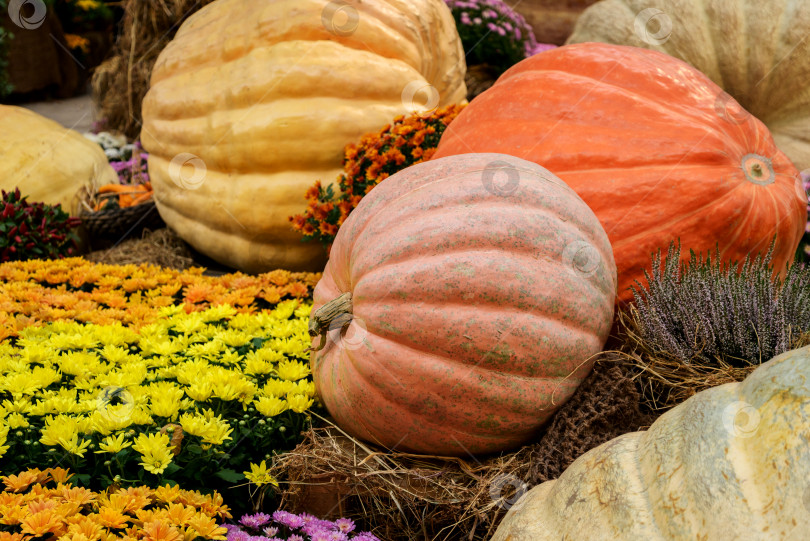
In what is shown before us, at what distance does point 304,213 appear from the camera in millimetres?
3449

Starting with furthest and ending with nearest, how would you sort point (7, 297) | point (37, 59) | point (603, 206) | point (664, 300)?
point (37, 59)
point (7, 297)
point (603, 206)
point (664, 300)

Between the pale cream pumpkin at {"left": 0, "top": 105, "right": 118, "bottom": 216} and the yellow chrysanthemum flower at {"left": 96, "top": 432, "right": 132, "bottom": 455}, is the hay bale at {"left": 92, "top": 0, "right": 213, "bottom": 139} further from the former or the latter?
the yellow chrysanthemum flower at {"left": 96, "top": 432, "right": 132, "bottom": 455}

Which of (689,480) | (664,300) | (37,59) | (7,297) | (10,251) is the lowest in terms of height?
(37,59)

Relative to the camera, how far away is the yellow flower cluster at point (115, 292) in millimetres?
2621

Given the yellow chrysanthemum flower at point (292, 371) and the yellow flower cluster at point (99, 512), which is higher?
the yellow flower cluster at point (99, 512)

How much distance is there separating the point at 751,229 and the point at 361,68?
202 centimetres

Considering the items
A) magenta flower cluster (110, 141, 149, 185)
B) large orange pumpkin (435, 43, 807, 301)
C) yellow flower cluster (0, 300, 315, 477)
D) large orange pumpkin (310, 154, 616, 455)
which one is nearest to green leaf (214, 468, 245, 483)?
yellow flower cluster (0, 300, 315, 477)

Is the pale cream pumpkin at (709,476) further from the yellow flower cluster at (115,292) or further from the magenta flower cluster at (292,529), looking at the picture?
the yellow flower cluster at (115,292)

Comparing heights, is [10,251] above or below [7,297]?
below

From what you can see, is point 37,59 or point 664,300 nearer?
point 664,300

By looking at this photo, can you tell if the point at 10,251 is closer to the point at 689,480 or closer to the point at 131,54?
the point at 131,54

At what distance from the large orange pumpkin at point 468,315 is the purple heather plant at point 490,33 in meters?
4.46

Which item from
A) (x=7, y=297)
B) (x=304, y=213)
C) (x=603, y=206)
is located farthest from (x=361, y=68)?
(x=7, y=297)

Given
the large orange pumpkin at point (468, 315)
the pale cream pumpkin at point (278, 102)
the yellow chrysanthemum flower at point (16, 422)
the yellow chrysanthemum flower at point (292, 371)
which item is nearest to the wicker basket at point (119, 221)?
the pale cream pumpkin at point (278, 102)
